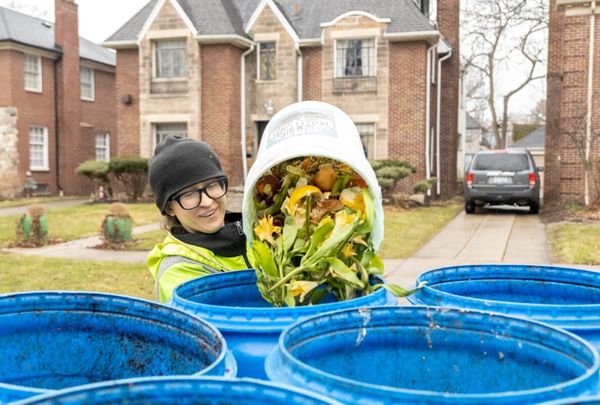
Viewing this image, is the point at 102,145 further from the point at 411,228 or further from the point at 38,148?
the point at 411,228

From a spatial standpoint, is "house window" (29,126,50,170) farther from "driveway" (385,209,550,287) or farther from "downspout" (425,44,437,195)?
→ "driveway" (385,209,550,287)

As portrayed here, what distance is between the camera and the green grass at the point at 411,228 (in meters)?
12.0

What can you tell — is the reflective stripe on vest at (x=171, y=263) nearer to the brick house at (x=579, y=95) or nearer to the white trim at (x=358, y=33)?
the brick house at (x=579, y=95)

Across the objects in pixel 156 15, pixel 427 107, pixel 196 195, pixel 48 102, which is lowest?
pixel 196 195

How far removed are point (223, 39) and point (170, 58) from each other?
2.36 metres

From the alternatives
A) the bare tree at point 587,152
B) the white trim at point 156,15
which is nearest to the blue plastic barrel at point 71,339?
the bare tree at point 587,152

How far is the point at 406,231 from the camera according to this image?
581 inches

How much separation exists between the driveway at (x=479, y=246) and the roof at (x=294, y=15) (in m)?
8.45

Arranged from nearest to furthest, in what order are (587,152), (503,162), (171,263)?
(171,263) → (587,152) → (503,162)

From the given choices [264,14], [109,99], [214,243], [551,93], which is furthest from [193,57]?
[214,243]

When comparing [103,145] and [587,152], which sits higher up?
[103,145]

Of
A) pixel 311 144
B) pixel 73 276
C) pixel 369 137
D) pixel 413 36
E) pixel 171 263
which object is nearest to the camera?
pixel 311 144

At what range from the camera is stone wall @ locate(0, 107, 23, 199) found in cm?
2677

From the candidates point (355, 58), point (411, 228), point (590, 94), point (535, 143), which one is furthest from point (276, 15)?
point (535, 143)
